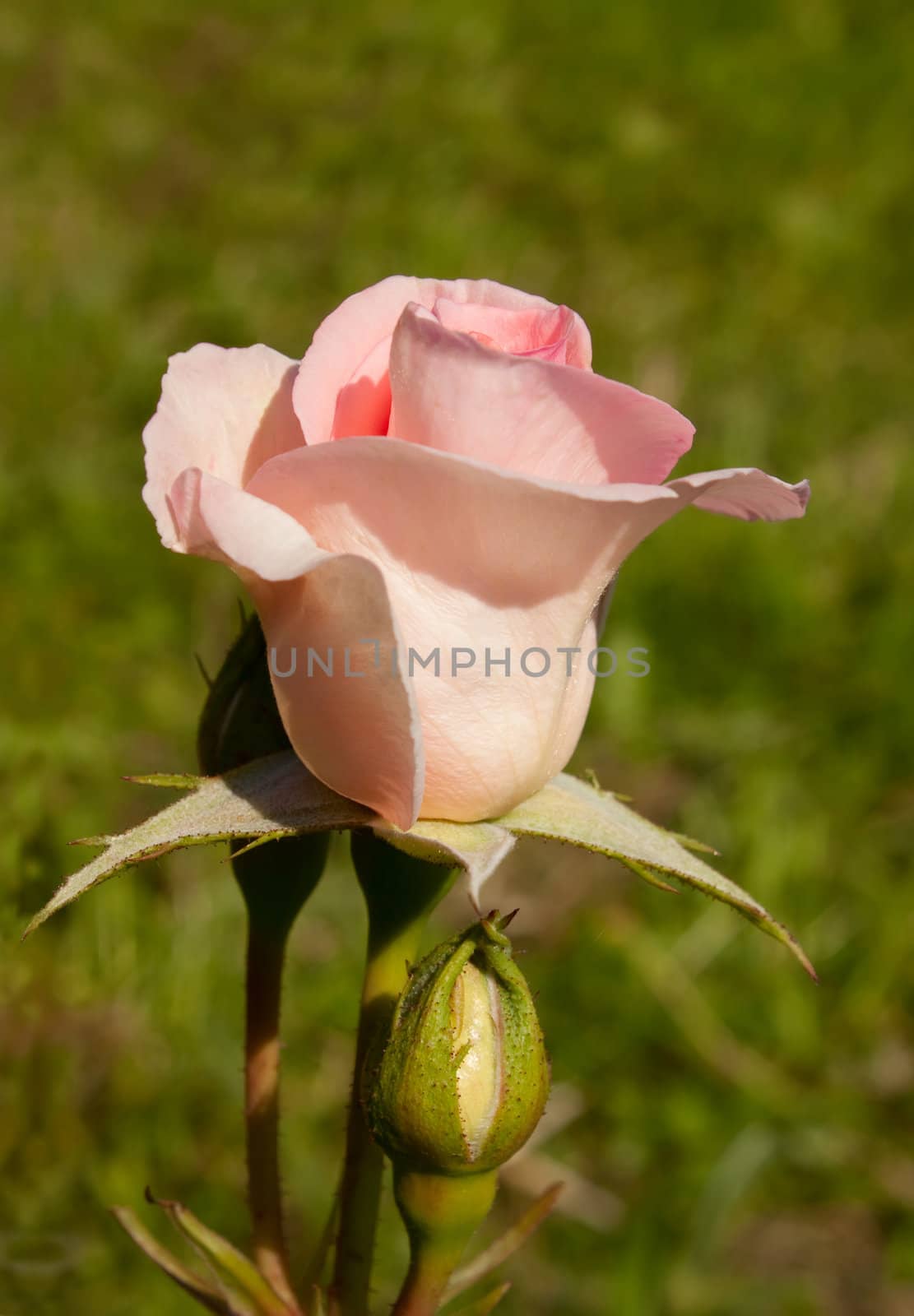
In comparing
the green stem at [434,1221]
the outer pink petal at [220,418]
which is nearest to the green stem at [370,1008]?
the green stem at [434,1221]

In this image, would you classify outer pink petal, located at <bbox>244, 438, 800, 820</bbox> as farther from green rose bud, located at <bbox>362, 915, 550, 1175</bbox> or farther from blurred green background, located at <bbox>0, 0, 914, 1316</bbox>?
Answer: blurred green background, located at <bbox>0, 0, 914, 1316</bbox>

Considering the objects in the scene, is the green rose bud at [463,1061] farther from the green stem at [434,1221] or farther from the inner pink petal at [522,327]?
the inner pink petal at [522,327]

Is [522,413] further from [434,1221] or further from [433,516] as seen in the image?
[434,1221]

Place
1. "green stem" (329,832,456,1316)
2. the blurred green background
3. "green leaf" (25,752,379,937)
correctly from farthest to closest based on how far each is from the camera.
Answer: the blurred green background → "green stem" (329,832,456,1316) → "green leaf" (25,752,379,937)

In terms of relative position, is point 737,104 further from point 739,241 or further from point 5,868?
point 5,868

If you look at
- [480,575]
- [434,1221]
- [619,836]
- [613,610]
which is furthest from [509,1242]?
[613,610]

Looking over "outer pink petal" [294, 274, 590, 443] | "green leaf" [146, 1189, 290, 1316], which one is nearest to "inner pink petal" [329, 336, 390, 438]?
"outer pink petal" [294, 274, 590, 443]

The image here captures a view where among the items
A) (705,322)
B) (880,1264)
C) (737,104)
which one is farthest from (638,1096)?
(737,104)
